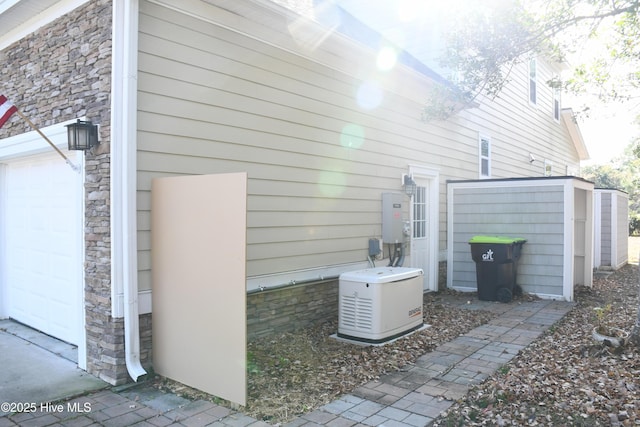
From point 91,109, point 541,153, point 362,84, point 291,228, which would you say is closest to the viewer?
point 91,109

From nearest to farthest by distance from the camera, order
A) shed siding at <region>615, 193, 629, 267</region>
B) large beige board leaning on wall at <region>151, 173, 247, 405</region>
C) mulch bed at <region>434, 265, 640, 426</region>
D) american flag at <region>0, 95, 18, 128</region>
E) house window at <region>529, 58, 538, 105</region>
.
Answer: mulch bed at <region>434, 265, 640, 426</region>
large beige board leaning on wall at <region>151, 173, 247, 405</region>
american flag at <region>0, 95, 18, 128</region>
shed siding at <region>615, 193, 629, 267</region>
house window at <region>529, 58, 538, 105</region>

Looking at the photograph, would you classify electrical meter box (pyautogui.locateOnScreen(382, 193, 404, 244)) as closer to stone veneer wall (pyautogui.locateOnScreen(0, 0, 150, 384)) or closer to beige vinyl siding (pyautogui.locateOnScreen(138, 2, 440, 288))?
beige vinyl siding (pyautogui.locateOnScreen(138, 2, 440, 288))

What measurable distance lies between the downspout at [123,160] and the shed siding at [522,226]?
6.64m

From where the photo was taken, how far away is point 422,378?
446cm

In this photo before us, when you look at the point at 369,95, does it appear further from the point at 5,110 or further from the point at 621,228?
the point at 621,228

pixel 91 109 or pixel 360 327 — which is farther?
pixel 360 327

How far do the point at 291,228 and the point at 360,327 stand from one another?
1.48 meters

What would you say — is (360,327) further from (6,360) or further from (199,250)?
(6,360)

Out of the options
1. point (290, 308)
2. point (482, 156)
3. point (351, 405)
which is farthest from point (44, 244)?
point (482, 156)

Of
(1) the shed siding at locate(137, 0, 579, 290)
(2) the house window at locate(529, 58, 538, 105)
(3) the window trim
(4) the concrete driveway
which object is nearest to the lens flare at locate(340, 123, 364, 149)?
(1) the shed siding at locate(137, 0, 579, 290)

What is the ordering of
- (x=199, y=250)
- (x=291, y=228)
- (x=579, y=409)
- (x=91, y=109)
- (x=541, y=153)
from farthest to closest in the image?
(x=541, y=153) < (x=291, y=228) < (x=91, y=109) < (x=199, y=250) < (x=579, y=409)

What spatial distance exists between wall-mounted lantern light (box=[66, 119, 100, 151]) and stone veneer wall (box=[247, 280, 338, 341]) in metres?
2.29

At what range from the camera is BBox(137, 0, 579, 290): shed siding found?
15.0 ft

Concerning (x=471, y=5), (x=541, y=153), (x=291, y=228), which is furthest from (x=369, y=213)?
(x=541, y=153)
